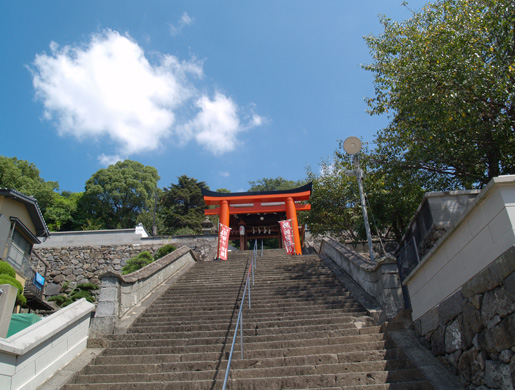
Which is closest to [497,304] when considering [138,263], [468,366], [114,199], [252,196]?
[468,366]

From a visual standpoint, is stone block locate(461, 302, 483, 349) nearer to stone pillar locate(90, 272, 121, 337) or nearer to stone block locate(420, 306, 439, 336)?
stone block locate(420, 306, 439, 336)

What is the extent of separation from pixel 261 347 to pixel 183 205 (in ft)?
91.6

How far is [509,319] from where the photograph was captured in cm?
359

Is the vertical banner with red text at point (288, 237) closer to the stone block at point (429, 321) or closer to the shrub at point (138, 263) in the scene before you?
the shrub at point (138, 263)

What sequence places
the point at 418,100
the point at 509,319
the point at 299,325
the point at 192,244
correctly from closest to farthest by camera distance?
1. the point at 509,319
2. the point at 299,325
3. the point at 418,100
4. the point at 192,244

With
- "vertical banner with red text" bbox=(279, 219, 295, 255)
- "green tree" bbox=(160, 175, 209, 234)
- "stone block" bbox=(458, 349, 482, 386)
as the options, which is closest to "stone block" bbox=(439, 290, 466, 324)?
"stone block" bbox=(458, 349, 482, 386)

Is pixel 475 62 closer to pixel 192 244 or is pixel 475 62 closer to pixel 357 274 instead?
pixel 357 274

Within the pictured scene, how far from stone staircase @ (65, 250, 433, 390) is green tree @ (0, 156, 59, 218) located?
27692mm

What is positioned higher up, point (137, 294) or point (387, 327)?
point (137, 294)

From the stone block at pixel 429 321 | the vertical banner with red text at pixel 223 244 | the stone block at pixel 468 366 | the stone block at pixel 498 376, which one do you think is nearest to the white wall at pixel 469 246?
the stone block at pixel 429 321

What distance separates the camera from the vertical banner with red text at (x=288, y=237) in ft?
53.8

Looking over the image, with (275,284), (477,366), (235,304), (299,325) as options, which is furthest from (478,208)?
(275,284)

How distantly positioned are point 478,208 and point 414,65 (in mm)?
6547

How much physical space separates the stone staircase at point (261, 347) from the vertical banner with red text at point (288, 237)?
22.9ft
